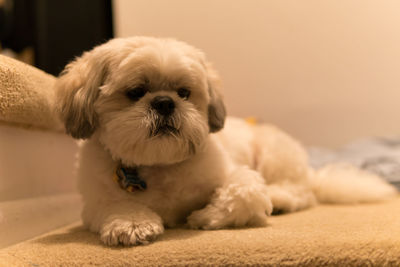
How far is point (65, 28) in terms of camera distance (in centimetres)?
337

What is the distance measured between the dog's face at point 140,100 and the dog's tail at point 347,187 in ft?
3.52

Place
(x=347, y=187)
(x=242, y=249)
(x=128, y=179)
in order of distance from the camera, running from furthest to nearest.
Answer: (x=347, y=187), (x=128, y=179), (x=242, y=249)

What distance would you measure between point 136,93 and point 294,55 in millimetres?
2217

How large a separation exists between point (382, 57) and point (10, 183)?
9.71ft

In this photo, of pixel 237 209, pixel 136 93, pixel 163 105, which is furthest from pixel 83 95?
pixel 237 209

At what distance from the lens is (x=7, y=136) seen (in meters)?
1.51

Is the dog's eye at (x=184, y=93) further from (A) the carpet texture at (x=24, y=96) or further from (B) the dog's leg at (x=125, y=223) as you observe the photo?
(A) the carpet texture at (x=24, y=96)

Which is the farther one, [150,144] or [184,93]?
[184,93]

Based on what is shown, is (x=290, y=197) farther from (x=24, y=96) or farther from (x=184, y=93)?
(x=24, y=96)

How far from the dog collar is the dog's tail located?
1215 millimetres

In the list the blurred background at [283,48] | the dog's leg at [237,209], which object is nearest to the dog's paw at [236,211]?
the dog's leg at [237,209]

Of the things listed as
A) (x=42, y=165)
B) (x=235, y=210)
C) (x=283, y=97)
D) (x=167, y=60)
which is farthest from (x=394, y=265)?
(x=283, y=97)

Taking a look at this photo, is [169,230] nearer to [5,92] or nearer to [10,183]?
[10,183]

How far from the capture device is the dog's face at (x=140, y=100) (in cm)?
131
